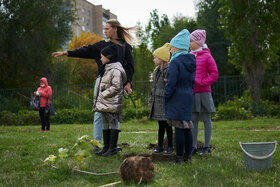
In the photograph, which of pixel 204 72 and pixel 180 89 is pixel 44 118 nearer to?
pixel 204 72

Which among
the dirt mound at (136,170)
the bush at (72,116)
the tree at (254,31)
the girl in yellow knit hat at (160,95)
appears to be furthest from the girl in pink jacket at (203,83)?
the tree at (254,31)

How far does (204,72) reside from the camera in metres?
4.45

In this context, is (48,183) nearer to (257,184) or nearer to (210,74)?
(257,184)

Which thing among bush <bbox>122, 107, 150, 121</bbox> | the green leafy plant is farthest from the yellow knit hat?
bush <bbox>122, 107, 150, 121</bbox>

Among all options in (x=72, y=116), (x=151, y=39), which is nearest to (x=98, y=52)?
(x=72, y=116)

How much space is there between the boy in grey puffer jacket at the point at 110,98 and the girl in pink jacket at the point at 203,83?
1.17m

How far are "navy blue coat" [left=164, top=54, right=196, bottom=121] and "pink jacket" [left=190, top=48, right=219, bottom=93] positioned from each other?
62 centimetres

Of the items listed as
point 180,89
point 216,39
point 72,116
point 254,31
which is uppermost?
point 216,39

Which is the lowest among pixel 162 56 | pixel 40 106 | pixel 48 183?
pixel 48 183

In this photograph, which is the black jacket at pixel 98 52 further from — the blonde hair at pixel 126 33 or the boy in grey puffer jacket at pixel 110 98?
the boy in grey puffer jacket at pixel 110 98

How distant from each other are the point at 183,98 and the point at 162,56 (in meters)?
1.24

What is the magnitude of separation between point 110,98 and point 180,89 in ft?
3.65

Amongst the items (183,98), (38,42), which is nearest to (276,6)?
(183,98)

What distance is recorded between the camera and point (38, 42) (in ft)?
58.7
